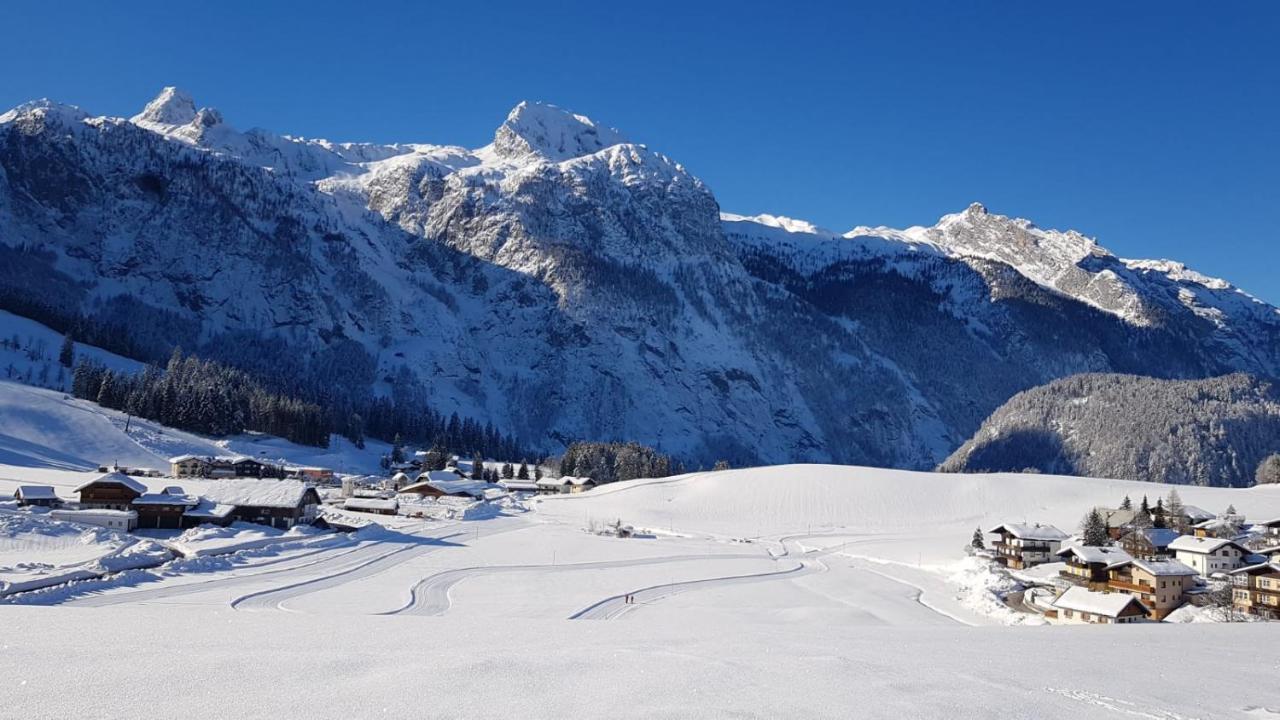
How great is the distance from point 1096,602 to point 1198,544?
18.0 m

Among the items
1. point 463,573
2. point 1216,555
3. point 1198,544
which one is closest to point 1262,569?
point 1216,555

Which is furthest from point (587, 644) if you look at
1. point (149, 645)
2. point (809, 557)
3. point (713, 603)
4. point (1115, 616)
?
point (809, 557)

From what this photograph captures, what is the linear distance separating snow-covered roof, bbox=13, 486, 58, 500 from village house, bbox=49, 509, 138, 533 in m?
6.04

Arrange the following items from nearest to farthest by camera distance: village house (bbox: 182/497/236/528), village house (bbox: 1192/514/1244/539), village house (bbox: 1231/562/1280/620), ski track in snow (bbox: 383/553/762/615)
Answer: ski track in snow (bbox: 383/553/762/615) < village house (bbox: 1231/562/1280/620) < village house (bbox: 182/497/236/528) < village house (bbox: 1192/514/1244/539)

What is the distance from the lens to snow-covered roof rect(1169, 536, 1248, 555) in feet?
168

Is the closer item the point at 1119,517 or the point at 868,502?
the point at 1119,517

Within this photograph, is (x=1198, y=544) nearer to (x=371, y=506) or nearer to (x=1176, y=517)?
(x=1176, y=517)

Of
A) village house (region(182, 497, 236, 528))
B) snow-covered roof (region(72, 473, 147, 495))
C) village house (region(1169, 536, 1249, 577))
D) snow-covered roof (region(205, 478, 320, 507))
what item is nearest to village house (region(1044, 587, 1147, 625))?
village house (region(1169, 536, 1249, 577))

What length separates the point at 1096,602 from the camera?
4000 centimetres

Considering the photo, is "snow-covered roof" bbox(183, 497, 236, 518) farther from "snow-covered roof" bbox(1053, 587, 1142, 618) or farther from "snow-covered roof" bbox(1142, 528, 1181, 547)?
"snow-covered roof" bbox(1142, 528, 1181, 547)

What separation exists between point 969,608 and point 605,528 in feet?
130

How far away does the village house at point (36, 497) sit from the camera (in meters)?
58.0

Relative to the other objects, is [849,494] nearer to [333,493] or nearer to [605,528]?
[605,528]

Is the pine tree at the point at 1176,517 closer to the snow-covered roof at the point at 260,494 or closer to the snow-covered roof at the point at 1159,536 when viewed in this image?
the snow-covered roof at the point at 1159,536
